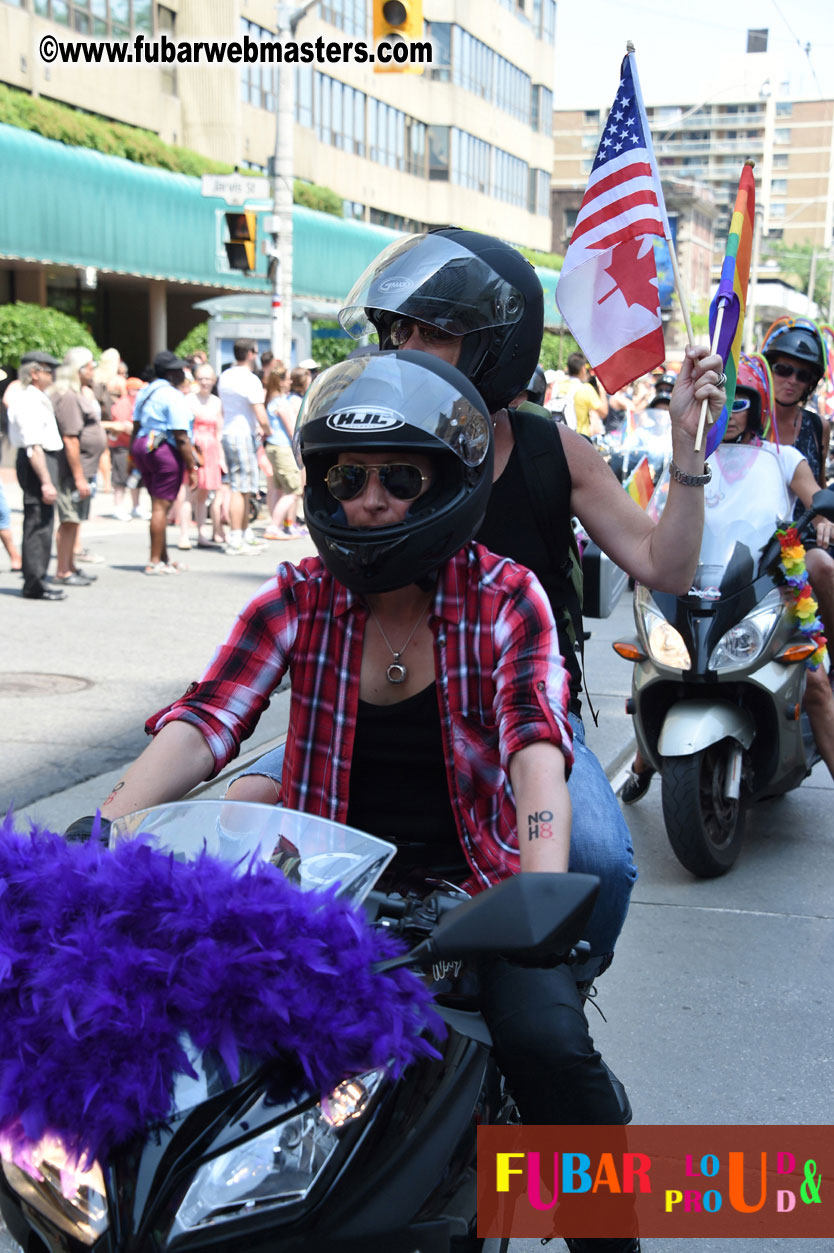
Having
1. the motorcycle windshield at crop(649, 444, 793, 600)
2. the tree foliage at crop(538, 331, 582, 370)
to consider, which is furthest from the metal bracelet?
the tree foliage at crop(538, 331, 582, 370)

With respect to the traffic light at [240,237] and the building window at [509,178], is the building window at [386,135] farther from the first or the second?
the traffic light at [240,237]

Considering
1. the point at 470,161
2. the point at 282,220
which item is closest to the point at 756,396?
the point at 282,220

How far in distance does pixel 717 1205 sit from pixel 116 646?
7189 mm

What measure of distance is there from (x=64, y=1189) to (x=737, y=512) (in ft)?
14.4

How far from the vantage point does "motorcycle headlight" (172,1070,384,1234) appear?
1.62m

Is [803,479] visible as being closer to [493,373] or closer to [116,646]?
[493,373]

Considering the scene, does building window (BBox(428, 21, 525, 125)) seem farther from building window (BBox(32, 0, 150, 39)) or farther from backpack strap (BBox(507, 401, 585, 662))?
backpack strap (BBox(507, 401, 585, 662))

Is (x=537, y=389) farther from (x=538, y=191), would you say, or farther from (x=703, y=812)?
(x=538, y=191)

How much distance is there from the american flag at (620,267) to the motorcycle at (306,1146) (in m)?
2.52

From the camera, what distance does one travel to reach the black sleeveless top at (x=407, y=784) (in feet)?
8.14

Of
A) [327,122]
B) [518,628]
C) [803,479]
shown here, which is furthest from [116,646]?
[327,122]

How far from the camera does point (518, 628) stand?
97.0 inches

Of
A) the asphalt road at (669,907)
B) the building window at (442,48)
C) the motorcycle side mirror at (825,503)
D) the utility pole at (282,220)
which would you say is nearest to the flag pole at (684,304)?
the motorcycle side mirror at (825,503)

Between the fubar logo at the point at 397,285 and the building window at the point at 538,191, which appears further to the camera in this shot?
the building window at the point at 538,191
